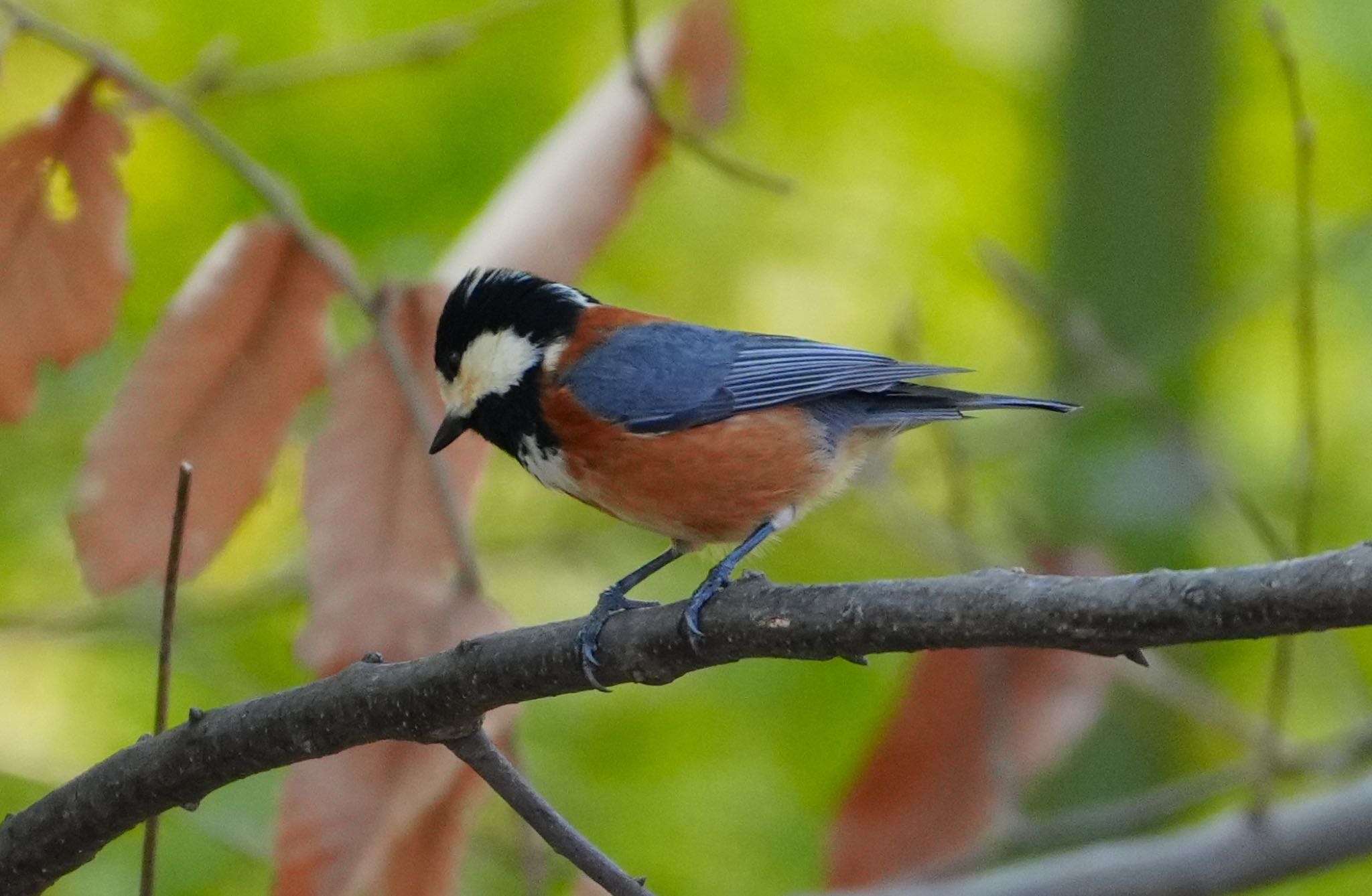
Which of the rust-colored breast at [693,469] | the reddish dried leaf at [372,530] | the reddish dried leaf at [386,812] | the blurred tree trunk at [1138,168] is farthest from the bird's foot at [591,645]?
the blurred tree trunk at [1138,168]

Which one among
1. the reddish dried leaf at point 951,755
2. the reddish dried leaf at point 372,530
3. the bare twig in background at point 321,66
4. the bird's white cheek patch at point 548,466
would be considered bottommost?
the reddish dried leaf at point 951,755

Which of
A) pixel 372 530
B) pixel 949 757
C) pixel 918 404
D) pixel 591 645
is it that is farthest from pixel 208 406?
pixel 949 757

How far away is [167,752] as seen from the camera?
1971 mm

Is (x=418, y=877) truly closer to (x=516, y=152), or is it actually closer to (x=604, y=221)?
(x=604, y=221)

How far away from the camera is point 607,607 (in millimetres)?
2564

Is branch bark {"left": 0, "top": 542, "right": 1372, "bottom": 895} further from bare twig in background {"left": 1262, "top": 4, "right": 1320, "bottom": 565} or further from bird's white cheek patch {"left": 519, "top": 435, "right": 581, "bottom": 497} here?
bare twig in background {"left": 1262, "top": 4, "right": 1320, "bottom": 565}

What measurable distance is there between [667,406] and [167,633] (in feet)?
4.00

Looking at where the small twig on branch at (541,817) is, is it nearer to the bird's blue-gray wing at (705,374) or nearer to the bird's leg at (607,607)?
the bird's leg at (607,607)

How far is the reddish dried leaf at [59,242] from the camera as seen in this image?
7.67 feet

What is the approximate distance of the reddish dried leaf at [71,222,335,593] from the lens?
2.40 metres

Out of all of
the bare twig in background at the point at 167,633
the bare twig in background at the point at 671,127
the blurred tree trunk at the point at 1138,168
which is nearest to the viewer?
the bare twig in background at the point at 167,633

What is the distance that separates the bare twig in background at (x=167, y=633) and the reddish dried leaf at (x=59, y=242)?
61 centimetres

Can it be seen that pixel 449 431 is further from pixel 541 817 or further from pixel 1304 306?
pixel 1304 306

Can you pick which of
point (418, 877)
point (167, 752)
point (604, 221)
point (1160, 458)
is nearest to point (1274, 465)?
point (1160, 458)
